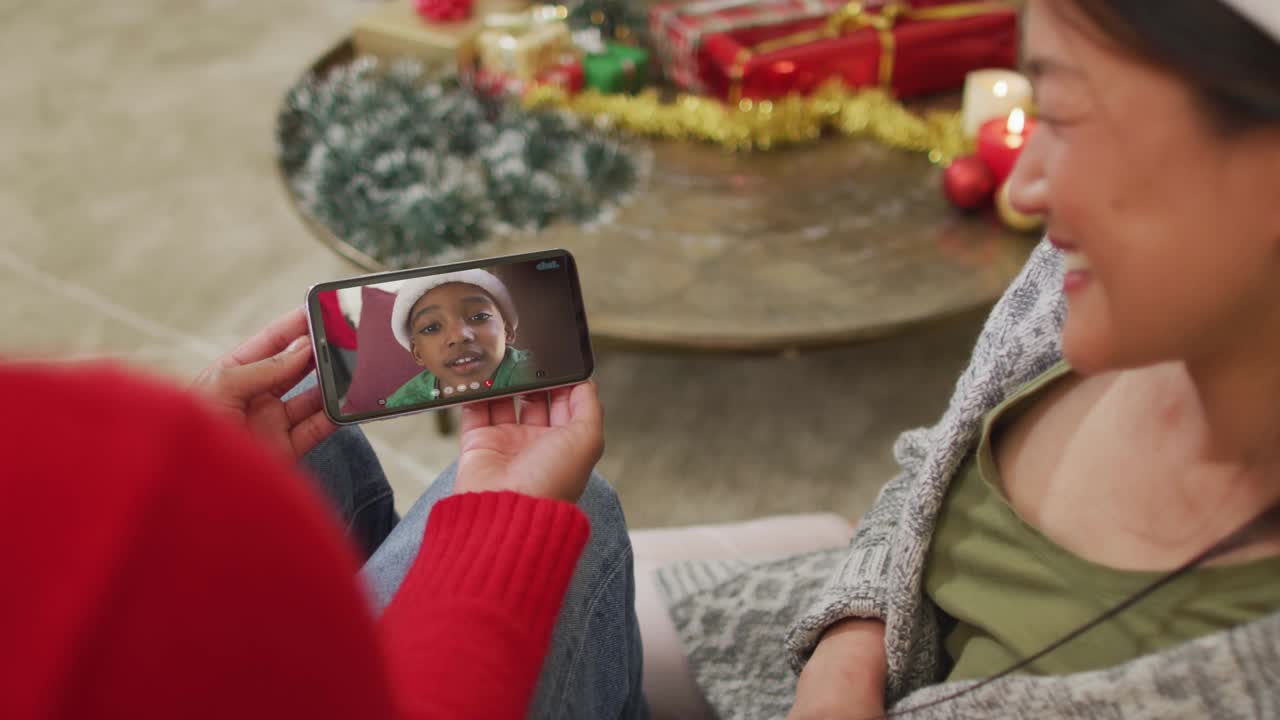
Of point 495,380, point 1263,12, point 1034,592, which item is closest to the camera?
point 1263,12

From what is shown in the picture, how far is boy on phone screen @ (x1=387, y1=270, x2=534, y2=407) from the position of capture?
929 millimetres

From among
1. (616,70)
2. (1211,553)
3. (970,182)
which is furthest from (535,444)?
(616,70)

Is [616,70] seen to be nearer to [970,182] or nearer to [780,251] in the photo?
[780,251]

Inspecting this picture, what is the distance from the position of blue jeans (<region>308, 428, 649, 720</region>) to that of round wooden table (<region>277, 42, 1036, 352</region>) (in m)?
0.50

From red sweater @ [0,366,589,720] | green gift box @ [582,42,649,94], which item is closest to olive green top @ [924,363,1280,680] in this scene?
red sweater @ [0,366,589,720]

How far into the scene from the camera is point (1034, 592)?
2.39 ft

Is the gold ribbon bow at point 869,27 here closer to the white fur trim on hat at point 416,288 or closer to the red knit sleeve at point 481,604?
the white fur trim on hat at point 416,288

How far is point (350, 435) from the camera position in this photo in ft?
3.19

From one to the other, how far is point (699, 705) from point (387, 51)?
150 cm

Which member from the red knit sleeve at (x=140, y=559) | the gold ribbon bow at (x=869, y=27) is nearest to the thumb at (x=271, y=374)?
the red knit sleeve at (x=140, y=559)

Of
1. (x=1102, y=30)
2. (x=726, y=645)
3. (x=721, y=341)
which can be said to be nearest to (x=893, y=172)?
(x=721, y=341)

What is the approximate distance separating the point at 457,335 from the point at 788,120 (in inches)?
36.9

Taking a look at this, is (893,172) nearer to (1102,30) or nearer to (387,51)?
(387,51)

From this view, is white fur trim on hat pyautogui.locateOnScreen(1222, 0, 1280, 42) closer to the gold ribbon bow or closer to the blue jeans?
the blue jeans
